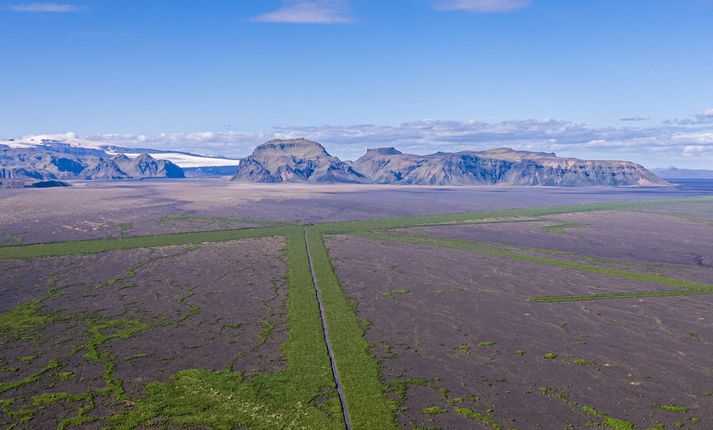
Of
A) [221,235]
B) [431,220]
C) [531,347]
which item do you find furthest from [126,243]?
[531,347]

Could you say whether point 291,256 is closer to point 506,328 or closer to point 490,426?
point 506,328

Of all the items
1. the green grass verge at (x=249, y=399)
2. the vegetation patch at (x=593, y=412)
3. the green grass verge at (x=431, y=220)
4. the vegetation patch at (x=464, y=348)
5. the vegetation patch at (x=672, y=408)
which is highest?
the vegetation patch at (x=672, y=408)

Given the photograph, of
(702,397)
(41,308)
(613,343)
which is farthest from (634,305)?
(41,308)

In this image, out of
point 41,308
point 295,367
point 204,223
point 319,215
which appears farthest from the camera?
point 319,215

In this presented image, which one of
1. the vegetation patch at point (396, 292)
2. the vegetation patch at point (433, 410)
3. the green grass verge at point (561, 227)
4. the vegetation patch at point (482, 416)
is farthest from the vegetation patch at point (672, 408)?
the green grass verge at point (561, 227)

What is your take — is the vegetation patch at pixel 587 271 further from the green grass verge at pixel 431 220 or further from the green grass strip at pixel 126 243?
the green grass strip at pixel 126 243

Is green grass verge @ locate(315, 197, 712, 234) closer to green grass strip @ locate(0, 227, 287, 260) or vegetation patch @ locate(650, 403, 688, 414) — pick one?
green grass strip @ locate(0, 227, 287, 260)

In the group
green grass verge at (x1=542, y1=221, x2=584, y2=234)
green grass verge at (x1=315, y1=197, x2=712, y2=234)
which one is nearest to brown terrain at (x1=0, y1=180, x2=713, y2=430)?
green grass verge at (x1=542, y1=221, x2=584, y2=234)
